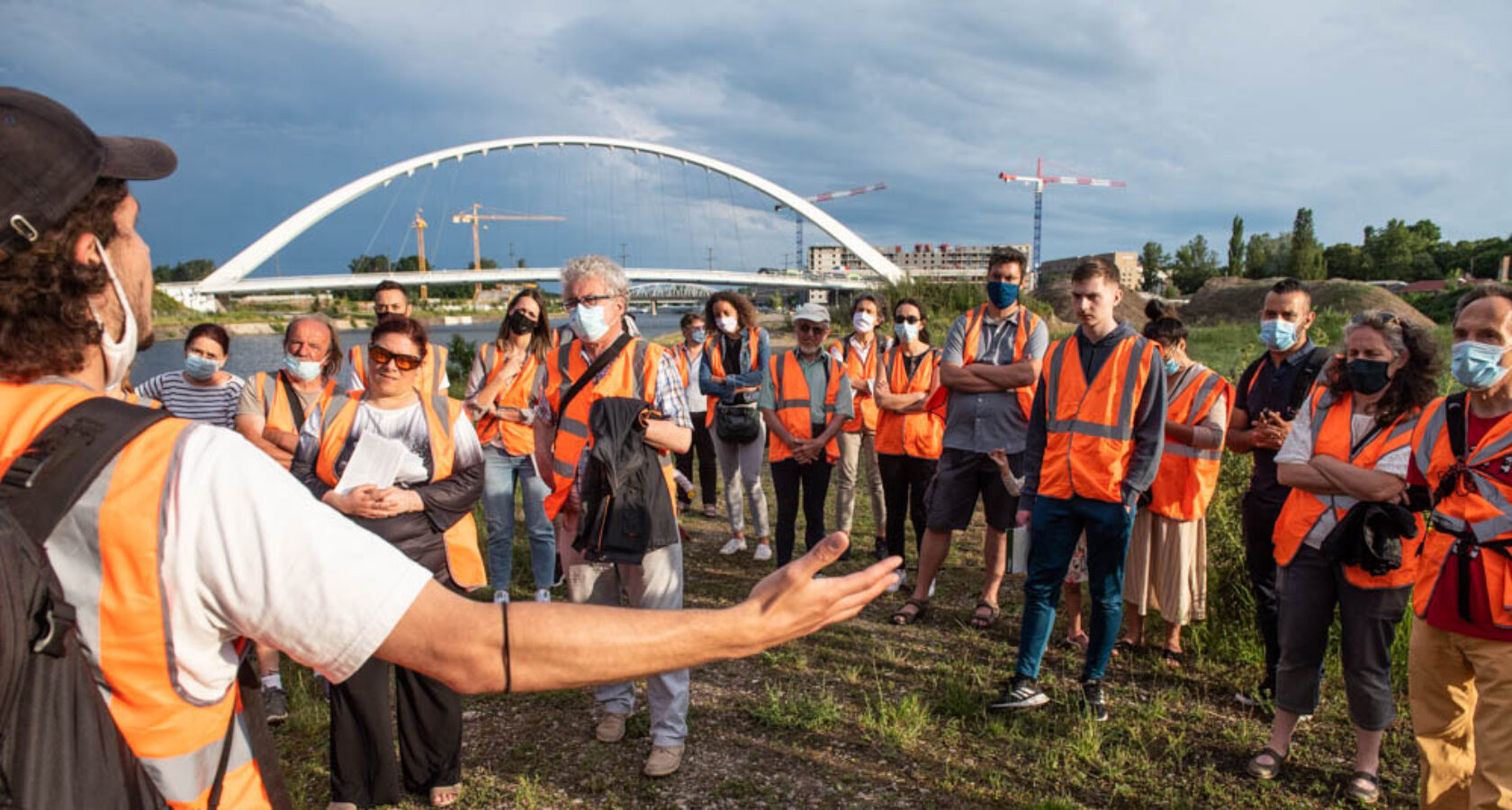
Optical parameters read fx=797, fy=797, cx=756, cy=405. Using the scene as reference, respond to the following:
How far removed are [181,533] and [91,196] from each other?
1.63ft

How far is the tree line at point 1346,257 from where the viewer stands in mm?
58188

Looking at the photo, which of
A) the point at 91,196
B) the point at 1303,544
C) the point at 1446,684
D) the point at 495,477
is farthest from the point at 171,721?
the point at 495,477

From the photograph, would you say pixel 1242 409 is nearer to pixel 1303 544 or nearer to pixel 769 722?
pixel 1303 544

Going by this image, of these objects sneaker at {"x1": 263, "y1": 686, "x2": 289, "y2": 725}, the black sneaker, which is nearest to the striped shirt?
sneaker at {"x1": 263, "y1": 686, "x2": 289, "y2": 725}

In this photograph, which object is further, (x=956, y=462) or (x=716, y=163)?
(x=716, y=163)

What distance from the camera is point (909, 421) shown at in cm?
574

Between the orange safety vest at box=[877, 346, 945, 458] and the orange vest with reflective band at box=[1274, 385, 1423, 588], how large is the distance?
8.26ft

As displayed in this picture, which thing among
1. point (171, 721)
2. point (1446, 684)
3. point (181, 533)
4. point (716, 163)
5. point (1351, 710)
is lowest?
point (1351, 710)

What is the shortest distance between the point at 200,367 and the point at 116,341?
4.01 metres

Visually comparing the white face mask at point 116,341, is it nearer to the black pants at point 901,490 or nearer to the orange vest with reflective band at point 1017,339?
the orange vest with reflective band at point 1017,339

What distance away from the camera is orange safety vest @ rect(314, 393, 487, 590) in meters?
3.23

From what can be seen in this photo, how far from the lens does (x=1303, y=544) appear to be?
3164 millimetres

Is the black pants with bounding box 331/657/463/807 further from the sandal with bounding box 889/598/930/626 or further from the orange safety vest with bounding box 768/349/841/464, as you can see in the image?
the orange safety vest with bounding box 768/349/841/464

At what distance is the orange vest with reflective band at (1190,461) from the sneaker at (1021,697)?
134 cm
